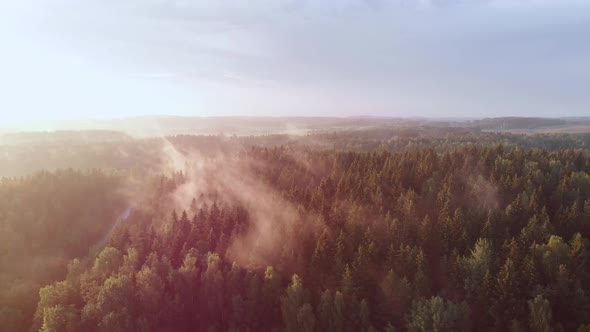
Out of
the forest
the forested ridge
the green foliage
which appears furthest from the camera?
the forest

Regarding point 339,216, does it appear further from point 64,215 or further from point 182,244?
point 64,215

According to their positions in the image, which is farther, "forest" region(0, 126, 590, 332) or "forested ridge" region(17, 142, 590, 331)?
"forest" region(0, 126, 590, 332)

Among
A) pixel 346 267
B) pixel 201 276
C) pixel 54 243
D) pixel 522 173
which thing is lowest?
pixel 54 243

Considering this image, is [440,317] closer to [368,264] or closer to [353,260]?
[368,264]

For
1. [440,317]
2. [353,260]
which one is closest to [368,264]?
[353,260]

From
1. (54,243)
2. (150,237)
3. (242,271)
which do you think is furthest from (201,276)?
(54,243)

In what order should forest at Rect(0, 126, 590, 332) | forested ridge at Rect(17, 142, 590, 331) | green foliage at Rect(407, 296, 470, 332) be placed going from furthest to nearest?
forest at Rect(0, 126, 590, 332), forested ridge at Rect(17, 142, 590, 331), green foliage at Rect(407, 296, 470, 332)
